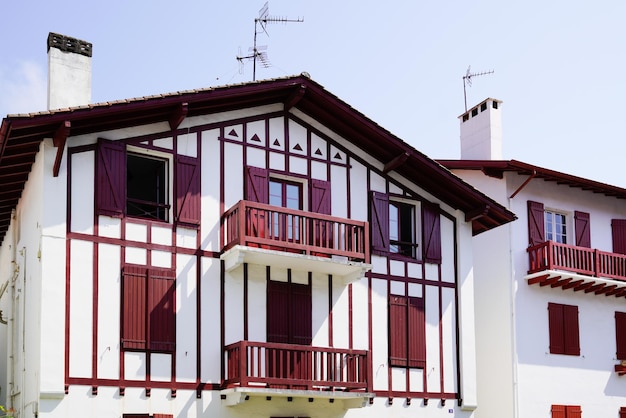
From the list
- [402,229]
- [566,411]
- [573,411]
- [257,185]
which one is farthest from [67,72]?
[573,411]

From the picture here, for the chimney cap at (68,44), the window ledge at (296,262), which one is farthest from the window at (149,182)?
the chimney cap at (68,44)

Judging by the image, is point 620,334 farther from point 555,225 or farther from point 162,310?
point 162,310

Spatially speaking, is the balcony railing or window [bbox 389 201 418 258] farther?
the balcony railing

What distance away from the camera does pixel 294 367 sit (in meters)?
22.2

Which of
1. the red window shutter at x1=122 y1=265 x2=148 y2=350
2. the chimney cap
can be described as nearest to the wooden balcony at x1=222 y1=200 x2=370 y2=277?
the red window shutter at x1=122 y1=265 x2=148 y2=350

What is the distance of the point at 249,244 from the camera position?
22844 millimetres

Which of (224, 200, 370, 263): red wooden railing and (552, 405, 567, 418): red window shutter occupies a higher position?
(224, 200, 370, 263): red wooden railing

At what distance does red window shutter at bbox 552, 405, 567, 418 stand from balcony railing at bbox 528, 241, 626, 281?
4005 millimetres

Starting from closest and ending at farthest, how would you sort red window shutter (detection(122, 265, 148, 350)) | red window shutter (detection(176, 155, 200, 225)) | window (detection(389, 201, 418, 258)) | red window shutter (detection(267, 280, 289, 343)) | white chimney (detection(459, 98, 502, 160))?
red window shutter (detection(122, 265, 148, 350)) → red window shutter (detection(176, 155, 200, 225)) → red window shutter (detection(267, 280, 289, 343)) → window (detection(389, 201, 418, 258)) → white chimney (detection(459, 98, 502, 160))

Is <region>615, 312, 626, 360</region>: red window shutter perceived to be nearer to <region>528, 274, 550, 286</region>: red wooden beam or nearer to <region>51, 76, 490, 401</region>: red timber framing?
<region>528, 274, 550, 286</region>: red wooden beam

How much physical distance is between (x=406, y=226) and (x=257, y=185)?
478 centimetres

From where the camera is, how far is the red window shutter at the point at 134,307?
2089 cm

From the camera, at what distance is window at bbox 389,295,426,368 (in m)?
24.6

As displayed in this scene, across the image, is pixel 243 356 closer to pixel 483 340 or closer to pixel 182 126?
pixel 182 126
